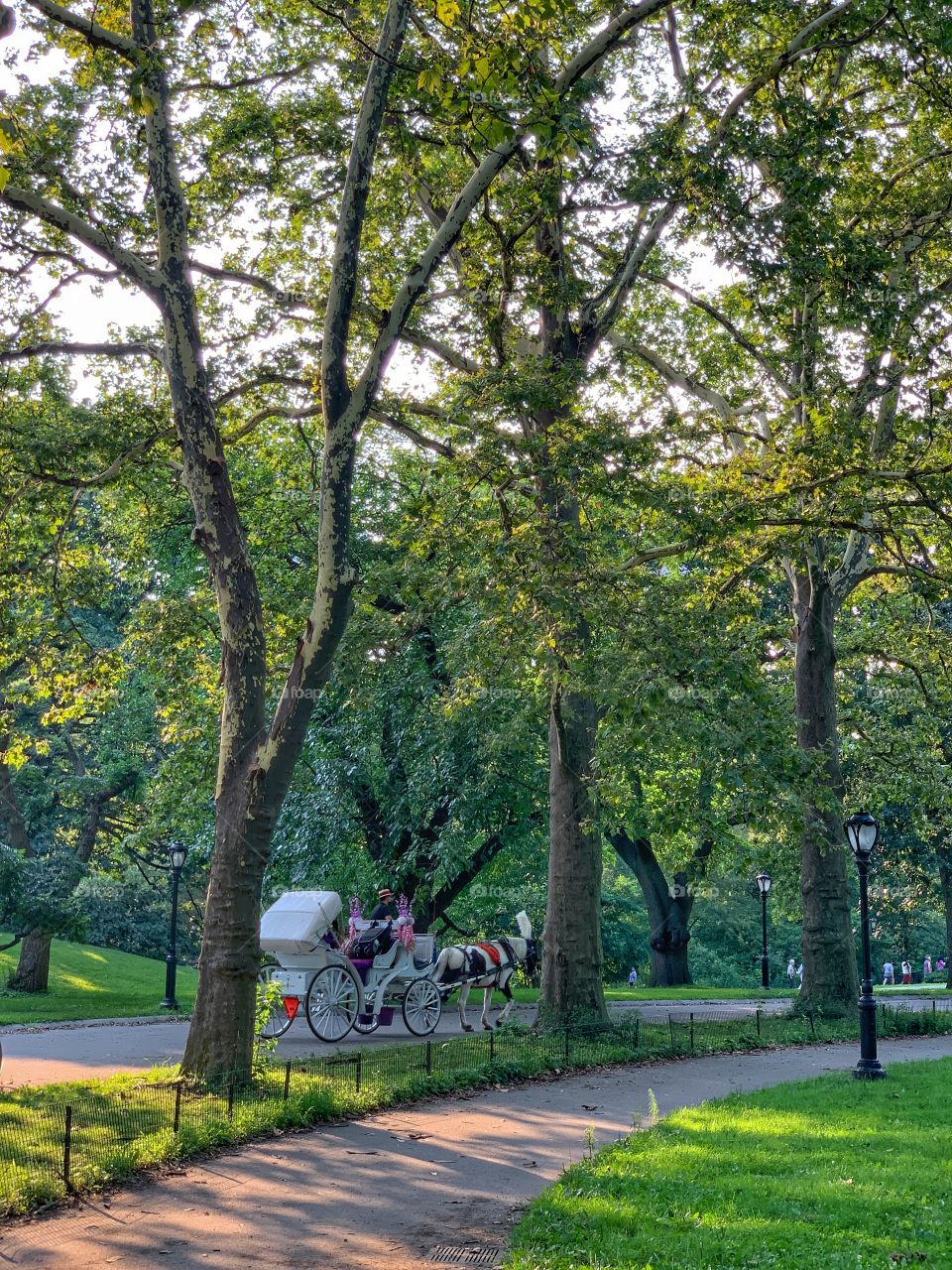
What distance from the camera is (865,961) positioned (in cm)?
1616

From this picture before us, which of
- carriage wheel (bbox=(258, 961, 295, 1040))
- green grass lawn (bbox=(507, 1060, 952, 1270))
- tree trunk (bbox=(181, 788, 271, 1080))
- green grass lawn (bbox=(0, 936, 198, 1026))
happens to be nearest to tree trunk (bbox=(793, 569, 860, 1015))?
carriage wheel (bbox=(258, 961, 295, 1040))

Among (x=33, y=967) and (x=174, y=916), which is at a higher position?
(x=174, y=916)

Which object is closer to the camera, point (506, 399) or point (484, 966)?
point (506, 399)

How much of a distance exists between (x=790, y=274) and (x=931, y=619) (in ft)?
40.7

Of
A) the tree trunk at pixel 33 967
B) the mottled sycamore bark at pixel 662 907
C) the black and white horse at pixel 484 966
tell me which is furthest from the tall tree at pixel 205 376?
the mottled sycamore bark at pixel 662 907

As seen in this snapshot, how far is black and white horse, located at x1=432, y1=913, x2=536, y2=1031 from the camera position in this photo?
19.4 m

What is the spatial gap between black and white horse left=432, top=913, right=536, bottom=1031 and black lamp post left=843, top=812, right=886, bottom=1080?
6.32 meters

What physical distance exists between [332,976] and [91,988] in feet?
58.9

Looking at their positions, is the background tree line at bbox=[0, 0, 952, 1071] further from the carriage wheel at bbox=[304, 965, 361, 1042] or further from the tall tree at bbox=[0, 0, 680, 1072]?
the carriage wheel at bbox=[304, 965, 361, 1042]

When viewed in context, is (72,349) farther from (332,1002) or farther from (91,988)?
(91,988)

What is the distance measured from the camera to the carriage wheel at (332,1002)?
57.0 feet

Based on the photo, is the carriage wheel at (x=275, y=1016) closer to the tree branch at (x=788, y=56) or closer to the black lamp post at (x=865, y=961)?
the black lamp post at (x=865, y=961)

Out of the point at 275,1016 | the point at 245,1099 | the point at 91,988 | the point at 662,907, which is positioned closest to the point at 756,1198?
the point at 245,1099

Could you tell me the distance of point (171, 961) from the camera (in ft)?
88.5
